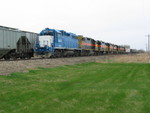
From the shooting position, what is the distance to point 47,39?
96.5ft

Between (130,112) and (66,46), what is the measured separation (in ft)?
95.0

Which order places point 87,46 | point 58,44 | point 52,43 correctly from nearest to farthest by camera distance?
point 52,43 → point 58,44 → point 87,46

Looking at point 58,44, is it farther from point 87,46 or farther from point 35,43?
point 87,46

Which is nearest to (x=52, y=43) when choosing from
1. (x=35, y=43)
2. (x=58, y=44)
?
(x=58, y=44)

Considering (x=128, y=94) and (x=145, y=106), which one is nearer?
(x=145, y=106)

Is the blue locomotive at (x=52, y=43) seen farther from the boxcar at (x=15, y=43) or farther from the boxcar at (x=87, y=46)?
the boxcar at (x=87, y=46)

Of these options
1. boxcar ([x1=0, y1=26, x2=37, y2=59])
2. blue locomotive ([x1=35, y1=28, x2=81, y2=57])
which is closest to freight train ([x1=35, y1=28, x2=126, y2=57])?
blue locomotive ([x1=35, y1=28, x2=81, y2=57])

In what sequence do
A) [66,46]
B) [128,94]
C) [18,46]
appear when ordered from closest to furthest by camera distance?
[128,94] < [18,46] < [66,46]

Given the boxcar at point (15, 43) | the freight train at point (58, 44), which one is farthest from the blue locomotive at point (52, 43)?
the boxcar at point (15, 43)

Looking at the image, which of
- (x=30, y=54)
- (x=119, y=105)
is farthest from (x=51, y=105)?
(x=30, y=54)

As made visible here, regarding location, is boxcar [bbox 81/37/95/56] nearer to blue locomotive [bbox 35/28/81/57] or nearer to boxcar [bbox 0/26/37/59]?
blue locomotive [bbox 35/28/81/57]

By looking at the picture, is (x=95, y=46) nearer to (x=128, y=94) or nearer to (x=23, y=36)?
(x=23, y=36)

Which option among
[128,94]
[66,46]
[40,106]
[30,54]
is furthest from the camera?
[66,46]

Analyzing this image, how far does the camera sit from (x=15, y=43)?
24625 millimetres
